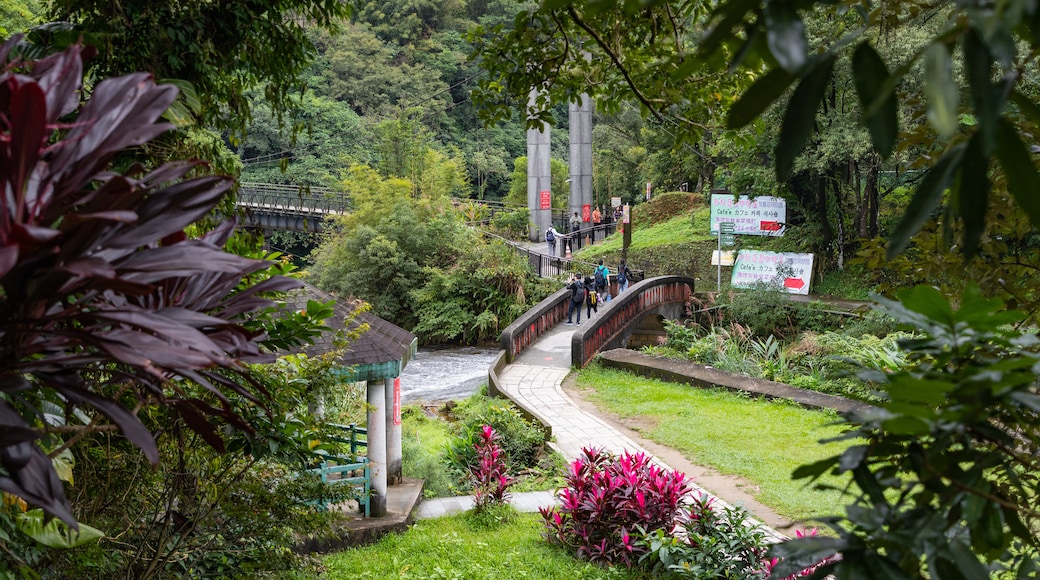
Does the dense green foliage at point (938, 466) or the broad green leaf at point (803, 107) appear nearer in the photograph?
the broad green leaf at point (803, 107)

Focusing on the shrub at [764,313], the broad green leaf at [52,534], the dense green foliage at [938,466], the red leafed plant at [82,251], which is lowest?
the shrub at [764,313]

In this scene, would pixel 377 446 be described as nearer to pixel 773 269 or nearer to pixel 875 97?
pixel 875 97

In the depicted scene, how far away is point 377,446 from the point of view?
795 centimetres

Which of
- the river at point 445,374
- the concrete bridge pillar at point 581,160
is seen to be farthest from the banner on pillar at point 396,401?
the concrete bridge pillar at point 581,160

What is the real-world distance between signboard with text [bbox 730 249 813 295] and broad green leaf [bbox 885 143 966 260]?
70.0ft

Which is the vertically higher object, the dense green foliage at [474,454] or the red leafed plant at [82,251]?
the red leafed plant at [82,251]

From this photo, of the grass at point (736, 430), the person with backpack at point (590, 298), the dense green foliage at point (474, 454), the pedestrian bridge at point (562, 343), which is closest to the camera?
the grass at point (736, 430)

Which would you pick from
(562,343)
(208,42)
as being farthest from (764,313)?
(208,42)

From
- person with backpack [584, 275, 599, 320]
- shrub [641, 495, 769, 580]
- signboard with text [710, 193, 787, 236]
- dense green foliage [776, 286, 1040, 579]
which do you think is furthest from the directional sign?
dense green foliage [776, 286, 1040, 579]

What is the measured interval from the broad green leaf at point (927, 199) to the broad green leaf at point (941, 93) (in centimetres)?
15

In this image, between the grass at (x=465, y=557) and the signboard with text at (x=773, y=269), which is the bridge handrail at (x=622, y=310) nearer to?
the signboard with text at (x=773, y=269)

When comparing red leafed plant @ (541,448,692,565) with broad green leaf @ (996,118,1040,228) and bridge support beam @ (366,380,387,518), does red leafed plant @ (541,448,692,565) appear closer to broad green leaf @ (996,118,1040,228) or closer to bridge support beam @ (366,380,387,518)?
bridge support beam @ (366,380,387,518)

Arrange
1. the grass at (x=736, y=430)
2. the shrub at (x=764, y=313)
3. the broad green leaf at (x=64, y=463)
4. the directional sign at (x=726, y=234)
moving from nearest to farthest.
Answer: the broad green leaf at (x=64, y=463) < the grass at (x=736, y=430) < the shrub at (x=764, y=313) < the directional sign at (x=726, y=234)

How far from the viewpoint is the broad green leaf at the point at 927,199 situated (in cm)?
97
